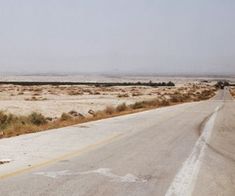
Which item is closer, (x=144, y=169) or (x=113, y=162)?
(x=144, y=169)

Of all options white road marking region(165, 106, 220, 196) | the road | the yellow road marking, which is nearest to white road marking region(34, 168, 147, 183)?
the road

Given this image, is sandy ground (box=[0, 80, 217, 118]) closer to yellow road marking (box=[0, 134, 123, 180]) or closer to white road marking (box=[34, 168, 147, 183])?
yellow road marking (box=[0, 134, 123, 180])

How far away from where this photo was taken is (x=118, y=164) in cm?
1070

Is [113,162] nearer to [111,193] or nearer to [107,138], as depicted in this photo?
[111,193]

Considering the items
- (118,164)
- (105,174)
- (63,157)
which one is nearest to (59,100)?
(63,157)

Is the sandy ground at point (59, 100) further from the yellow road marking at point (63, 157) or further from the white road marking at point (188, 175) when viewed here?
the white road marking at point (188, 175)

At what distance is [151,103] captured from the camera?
4812 cm

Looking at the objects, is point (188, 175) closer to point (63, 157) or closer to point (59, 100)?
point (63, 157)

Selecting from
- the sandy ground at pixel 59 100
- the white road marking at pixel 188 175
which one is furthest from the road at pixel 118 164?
the sandy ground at pixel 59 100

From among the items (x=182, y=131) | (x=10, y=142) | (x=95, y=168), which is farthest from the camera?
(x=182, y=131)

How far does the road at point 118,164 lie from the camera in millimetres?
8148

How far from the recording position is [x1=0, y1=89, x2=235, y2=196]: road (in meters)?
8.15

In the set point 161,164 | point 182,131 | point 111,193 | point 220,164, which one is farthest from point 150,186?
point 182,131

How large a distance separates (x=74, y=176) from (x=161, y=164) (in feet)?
8.44
